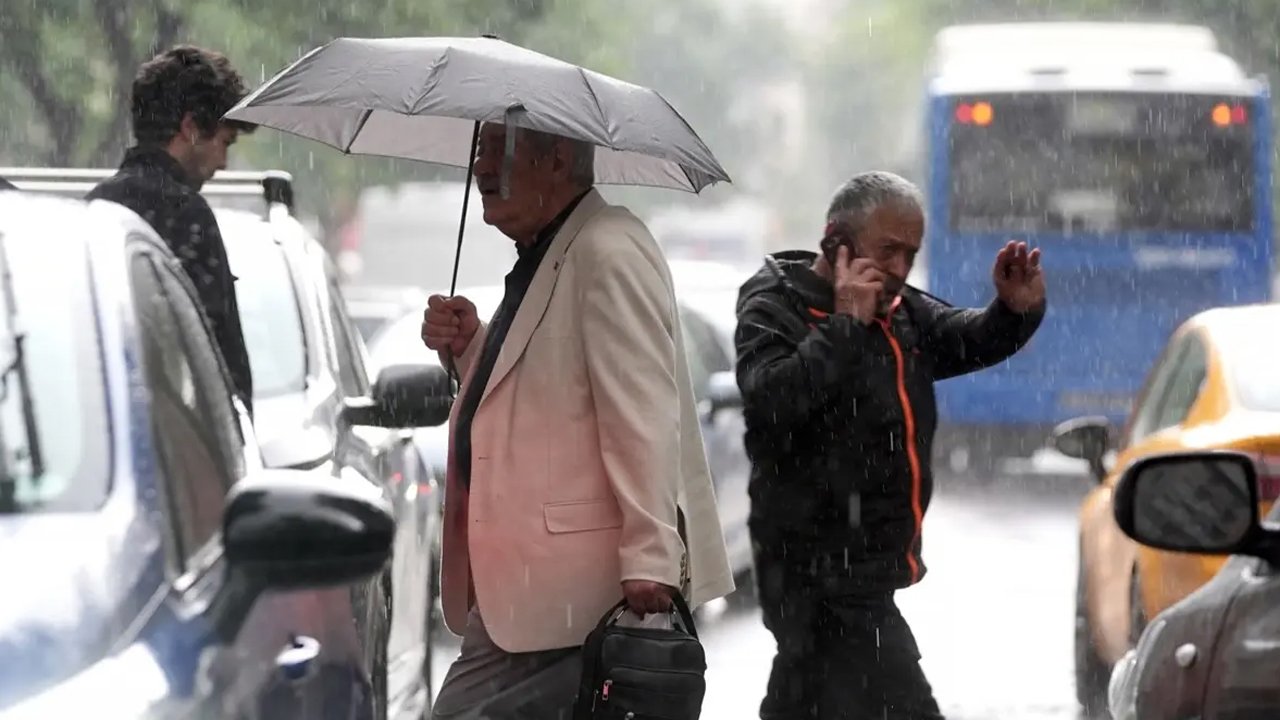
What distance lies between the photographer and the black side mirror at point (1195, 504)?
12.4 ft

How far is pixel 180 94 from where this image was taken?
6879 millimetres

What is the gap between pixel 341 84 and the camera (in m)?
5.32

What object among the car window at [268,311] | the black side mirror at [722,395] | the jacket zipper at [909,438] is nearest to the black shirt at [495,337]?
the jacket zipper at [909,438]

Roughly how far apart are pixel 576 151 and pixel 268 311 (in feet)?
8.32

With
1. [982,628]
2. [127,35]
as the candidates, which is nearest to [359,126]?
[982,628]

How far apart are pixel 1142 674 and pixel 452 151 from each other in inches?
87.6

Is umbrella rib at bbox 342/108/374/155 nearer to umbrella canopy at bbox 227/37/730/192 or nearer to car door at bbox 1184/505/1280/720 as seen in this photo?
umbrella canopy at bbox 227/37/730/192

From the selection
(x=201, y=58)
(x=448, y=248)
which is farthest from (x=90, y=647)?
(x=448, y=248)

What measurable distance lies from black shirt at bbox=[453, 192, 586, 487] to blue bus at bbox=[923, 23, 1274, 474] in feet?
49.5

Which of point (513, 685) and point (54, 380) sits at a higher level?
point (54, 380)

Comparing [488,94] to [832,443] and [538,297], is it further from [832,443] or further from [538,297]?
[832,443]

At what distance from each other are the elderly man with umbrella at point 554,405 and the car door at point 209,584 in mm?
603

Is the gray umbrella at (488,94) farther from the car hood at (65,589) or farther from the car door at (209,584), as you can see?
the car hood at (65,589)

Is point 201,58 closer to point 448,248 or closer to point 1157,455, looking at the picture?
point 1157,455
